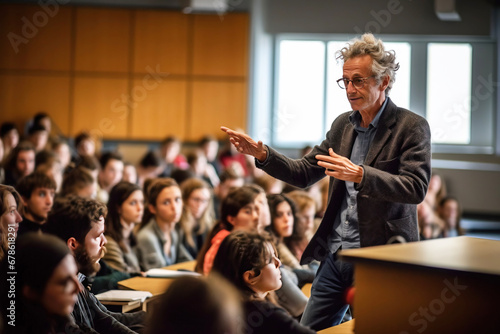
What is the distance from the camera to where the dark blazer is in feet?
6.40

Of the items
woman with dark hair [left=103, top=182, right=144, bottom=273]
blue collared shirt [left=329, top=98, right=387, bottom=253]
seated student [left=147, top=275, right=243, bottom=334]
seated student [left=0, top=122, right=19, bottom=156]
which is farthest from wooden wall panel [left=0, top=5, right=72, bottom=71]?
seated student [left=147, top=275, right=243, bottom=334]

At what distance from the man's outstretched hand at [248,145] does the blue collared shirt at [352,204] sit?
314 mm

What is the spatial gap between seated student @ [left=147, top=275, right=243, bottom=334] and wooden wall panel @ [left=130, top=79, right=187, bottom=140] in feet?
25.1

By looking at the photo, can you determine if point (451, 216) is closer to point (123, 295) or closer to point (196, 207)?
point (196, 207)

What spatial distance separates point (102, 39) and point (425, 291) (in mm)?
7909

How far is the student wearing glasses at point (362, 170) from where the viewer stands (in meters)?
1.97

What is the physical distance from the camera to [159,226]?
12.9 ft

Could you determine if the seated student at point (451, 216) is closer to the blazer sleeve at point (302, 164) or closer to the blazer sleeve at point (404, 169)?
the blazer sleeve at point (302, 164)

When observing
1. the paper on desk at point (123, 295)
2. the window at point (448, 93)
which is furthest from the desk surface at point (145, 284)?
the window at point (448, 93)

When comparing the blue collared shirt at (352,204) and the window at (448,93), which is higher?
the window at (448,93)

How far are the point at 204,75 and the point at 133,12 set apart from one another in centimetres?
129

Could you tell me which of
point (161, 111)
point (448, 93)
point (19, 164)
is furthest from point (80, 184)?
point (448, 93)

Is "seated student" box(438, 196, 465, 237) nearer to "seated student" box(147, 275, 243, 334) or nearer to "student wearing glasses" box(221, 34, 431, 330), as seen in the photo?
"student wearing glasses" box(221, 34, 431, 330)

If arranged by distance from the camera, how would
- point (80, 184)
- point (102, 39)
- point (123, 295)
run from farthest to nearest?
1. point (102, 39)
2. point (80, 184)
3. point (123, 295)
